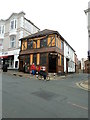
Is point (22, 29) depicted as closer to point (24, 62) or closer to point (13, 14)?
point (13, 14)

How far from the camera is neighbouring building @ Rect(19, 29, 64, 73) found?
2143 centimetres

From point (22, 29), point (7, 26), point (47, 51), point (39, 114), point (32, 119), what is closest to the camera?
point (32, 119)

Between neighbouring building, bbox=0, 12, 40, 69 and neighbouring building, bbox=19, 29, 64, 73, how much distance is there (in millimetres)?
2059

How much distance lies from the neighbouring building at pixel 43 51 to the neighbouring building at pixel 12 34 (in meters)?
2.06

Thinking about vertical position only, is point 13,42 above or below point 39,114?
above

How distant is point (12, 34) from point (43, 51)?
1017 cm

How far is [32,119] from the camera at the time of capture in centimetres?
435

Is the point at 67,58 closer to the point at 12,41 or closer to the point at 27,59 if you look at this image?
the point at 27,59

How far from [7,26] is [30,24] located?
5.48m

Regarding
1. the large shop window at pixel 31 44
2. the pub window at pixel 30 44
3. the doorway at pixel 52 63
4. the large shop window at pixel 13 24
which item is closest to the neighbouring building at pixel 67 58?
the doorway at pixel 52 63

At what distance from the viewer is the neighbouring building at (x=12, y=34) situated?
90.1ft

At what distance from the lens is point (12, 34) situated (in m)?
28.3

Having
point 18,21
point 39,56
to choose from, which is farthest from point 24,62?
point 18,21

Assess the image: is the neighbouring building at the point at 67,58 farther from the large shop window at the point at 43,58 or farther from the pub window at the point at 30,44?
the pub window at the point at 30,44
